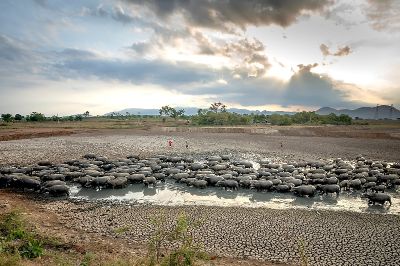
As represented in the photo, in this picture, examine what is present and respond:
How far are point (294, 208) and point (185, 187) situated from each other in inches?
348

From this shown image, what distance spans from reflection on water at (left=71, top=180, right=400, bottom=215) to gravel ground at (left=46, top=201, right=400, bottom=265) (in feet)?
5.44

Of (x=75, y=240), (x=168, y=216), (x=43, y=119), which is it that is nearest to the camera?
(x=75, y=240)

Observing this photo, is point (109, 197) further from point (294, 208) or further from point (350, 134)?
point (350, 134)

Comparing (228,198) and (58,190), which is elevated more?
(58,190)

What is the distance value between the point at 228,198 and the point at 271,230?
676 centimetres

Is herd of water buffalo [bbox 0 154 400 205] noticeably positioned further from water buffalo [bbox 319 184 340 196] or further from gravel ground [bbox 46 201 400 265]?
gravel ground [bbox 46 201 400 265]

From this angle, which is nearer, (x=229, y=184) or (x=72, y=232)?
(x=72, y=232)

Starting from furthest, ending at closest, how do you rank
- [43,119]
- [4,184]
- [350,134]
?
[43,119]
[350,134]
[4,184]

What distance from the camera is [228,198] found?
22406mm

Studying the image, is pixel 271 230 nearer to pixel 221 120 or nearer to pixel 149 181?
pixel 149 181

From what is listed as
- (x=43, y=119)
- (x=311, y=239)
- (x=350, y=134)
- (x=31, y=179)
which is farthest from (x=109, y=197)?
(x=43, y=119)

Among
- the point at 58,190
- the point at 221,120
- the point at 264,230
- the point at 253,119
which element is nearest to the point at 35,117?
the point at 221,120

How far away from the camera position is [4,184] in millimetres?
24297

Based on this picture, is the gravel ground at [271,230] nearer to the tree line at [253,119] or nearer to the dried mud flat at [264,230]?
the dried mud flat at [264,230]
